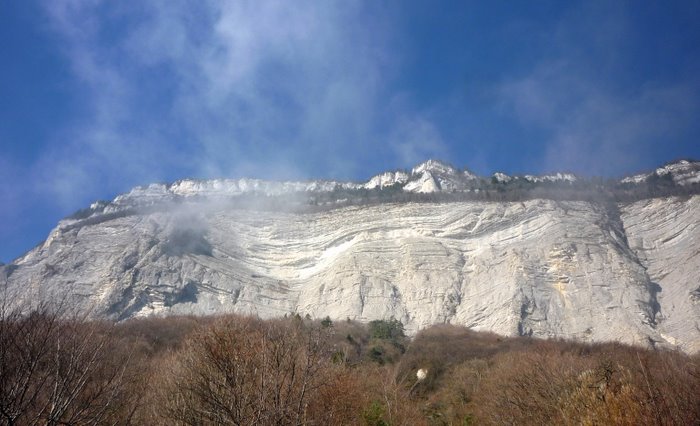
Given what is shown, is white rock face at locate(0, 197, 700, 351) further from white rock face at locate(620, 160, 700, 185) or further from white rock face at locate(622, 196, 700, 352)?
white rock face at locate(620, 160, 700, 185)

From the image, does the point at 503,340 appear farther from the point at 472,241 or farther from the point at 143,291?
the point at 143,291

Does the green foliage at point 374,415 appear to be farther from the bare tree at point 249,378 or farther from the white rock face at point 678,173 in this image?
the white rock face at point 678,173

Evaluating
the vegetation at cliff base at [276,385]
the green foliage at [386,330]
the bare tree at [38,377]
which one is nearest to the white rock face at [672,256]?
the vegetation at cliff base at [276,385]

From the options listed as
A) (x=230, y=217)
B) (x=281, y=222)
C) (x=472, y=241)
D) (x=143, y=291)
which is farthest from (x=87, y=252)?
(x=472, y=241)

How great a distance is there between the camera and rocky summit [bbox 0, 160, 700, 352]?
47.2 m

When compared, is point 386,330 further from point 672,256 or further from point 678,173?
point 678,173

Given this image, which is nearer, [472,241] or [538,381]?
[538,381]

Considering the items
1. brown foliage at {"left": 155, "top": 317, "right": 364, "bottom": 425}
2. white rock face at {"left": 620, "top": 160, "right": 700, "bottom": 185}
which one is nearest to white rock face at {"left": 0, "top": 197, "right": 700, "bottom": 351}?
white rock face at {"left": 620, "top": 160, "right": 700, "bottom": 185}

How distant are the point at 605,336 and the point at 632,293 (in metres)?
6.43

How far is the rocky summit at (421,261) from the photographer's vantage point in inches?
1859

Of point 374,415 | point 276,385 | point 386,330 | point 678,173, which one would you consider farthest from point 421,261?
point 276,385

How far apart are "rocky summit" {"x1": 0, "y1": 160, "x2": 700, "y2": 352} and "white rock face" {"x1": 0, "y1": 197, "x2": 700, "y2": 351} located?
0.15 meters

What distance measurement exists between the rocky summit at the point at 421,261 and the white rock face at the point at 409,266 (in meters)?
0.15

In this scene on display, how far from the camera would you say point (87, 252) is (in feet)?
193
